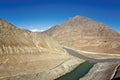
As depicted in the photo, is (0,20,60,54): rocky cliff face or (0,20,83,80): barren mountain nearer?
(0,20,83,80): barren mountain

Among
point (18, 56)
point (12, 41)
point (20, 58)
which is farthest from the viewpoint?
point (12, 41)

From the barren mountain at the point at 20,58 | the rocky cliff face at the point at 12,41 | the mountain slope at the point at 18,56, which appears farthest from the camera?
the rocky cliff face at the point at 12,41

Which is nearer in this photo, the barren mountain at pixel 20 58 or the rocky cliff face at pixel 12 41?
the barren mountain at pixel 20 58

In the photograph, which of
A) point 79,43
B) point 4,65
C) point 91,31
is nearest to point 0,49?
point 4,65

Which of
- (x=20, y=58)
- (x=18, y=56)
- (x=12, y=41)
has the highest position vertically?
(x=12, y=41)

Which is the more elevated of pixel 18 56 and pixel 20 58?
pixel 18 56

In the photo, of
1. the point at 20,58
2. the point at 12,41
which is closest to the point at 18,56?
the point at 20,58

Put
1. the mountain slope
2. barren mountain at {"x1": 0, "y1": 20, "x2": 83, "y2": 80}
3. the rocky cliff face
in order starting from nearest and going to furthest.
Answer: barren mountain at {"x1": 0, "y1": 20, "x2": 83, "y2": 80}, the mountain slope, the rocky cliff face

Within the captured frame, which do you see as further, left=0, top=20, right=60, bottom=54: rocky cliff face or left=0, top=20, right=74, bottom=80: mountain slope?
left=0, top=20, right=60, bottom=54: rocky cliff face

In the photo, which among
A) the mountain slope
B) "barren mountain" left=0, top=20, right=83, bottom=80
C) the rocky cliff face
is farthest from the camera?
the rocky cliff face

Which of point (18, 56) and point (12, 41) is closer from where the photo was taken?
point (18, 56)

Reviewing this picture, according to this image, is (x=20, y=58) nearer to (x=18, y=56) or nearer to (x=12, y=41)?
(x=18, y=56)
